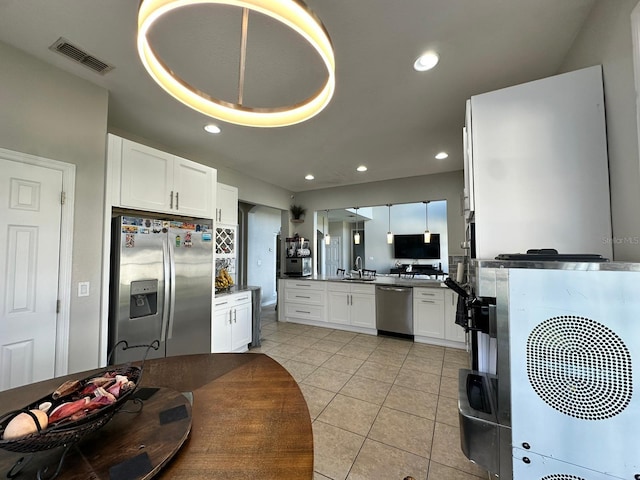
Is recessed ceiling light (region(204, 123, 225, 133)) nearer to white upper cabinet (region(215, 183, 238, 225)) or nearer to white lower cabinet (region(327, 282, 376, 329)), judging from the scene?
white upper cabinet (region(215, 183, 238, 225))

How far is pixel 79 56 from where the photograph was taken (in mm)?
1729

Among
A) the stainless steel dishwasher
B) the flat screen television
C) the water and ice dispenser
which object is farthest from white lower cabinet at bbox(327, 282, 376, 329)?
the water and ice dispenser

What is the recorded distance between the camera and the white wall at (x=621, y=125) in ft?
3.40

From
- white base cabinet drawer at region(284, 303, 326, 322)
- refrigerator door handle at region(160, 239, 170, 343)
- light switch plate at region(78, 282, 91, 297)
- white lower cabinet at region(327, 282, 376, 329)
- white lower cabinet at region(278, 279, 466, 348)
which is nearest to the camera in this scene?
light switch plate at region(78, 282, 91, 297)

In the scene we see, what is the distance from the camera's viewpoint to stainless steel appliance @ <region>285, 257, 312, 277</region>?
513 centimetres

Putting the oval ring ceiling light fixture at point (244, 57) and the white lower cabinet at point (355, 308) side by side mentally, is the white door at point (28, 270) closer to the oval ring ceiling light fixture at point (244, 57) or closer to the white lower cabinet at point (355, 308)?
the oval ring ceiling light fixture at point (244, 57)

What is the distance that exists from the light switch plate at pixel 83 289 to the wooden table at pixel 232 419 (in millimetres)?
1024

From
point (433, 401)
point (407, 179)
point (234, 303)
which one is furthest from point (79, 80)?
point (407, 179)

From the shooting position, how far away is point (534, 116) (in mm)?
1291

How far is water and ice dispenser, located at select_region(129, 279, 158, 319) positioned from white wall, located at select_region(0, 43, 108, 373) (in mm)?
234

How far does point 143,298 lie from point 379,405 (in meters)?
2.32

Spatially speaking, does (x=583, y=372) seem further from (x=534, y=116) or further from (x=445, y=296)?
(x=445, y=296)

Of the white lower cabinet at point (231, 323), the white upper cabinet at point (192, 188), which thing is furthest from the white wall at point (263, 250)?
the white upper cabinet at point (192, 188)

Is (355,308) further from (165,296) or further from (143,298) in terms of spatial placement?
(143,298)
